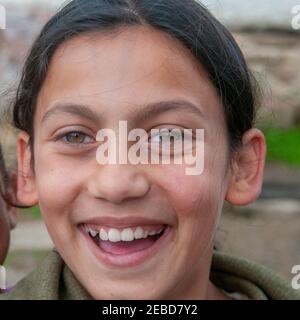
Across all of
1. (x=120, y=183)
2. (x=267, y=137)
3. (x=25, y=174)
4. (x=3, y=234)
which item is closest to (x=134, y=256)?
(x=120, y=183)

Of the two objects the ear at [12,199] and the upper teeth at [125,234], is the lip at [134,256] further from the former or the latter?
the ear at [12,199]

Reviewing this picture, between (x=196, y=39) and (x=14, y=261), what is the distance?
237 cm

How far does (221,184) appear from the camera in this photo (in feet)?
4.80

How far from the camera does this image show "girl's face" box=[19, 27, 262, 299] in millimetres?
1319

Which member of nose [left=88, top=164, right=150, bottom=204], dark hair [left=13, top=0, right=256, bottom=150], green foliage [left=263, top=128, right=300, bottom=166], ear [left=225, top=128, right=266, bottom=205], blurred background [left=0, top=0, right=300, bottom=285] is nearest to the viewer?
nose [left=88, top=164, right=150, bottom=204]

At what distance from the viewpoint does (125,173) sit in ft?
4.19

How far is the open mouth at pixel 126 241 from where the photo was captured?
1.34 meters

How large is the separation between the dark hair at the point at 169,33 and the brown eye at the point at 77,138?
0.58ft

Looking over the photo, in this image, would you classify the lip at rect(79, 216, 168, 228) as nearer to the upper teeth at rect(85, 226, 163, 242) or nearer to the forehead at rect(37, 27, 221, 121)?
the upper teeth at rect(85, 226, 163, 242)

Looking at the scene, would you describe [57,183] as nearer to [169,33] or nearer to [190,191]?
[190,191]

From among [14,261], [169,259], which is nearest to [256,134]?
[169,259]

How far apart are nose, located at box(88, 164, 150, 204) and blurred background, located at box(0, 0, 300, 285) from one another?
2025 millimetres

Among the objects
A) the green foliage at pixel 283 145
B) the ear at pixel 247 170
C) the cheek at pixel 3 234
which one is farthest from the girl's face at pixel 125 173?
the green foliage at pixel 283 145

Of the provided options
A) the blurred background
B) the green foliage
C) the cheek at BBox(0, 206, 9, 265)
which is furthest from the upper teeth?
the green foliage
